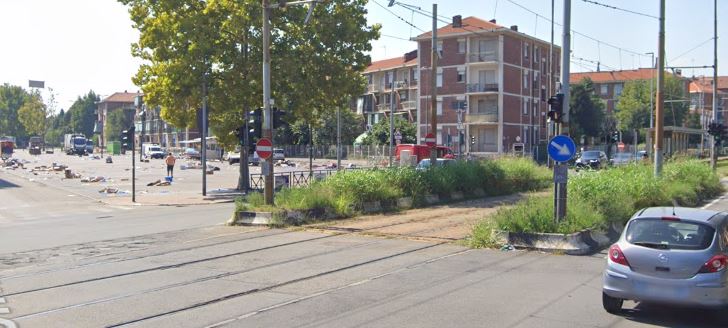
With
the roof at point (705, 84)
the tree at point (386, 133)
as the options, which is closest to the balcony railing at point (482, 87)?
the tree at point (386, 133)

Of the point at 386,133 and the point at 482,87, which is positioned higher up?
the point at 482,87

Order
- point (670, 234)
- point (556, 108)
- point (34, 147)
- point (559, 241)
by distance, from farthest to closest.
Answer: point (34, 147), point (556, 108), point (559, 241), point (670, 234)

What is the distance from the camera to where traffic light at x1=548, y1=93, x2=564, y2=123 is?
15.5 meters

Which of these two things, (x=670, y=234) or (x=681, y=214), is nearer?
(x=670, y=234)

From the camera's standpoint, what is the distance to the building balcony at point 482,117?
73.9 meters

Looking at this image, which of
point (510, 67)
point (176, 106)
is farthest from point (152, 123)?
point (176, 106)

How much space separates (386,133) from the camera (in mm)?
85375

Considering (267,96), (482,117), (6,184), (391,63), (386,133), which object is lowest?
(6,184)

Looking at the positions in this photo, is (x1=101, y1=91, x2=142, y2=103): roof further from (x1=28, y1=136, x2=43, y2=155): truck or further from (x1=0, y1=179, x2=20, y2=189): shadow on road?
(x1=0, y1=179, x2=20, y2=189): shadow on road

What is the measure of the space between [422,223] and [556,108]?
546cm

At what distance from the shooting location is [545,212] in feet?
51.0

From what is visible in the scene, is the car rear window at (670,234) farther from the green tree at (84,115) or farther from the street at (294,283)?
the green tree at (84,115)

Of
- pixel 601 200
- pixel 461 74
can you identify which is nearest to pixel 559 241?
pixel 601 200

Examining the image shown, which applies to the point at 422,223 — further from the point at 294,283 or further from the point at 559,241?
the point at 294,283
